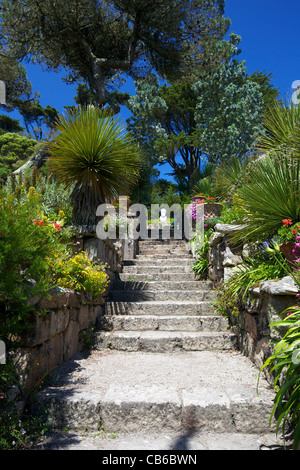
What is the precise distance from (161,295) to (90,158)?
2272mm

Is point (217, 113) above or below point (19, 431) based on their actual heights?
above

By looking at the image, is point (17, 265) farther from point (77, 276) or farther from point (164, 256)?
point (164, 256)

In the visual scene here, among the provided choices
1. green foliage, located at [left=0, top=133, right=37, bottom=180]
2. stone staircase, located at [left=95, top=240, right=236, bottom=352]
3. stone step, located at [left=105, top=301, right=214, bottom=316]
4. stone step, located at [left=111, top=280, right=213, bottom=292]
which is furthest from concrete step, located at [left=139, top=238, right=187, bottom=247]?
green foliage, located at [left=0, top=133, right=37, bottom=180]

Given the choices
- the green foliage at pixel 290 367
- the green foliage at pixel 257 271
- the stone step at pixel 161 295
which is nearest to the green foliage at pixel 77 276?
the stone step at pixel 161 295

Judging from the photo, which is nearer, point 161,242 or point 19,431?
point 19,431

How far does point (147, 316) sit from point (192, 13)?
998 cm

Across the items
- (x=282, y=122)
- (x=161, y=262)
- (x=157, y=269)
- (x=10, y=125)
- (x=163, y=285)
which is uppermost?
(x=10, y=125)

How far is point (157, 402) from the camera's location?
2275mm

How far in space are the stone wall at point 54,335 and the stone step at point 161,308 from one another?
19.5 inches

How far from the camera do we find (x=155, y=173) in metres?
14.6

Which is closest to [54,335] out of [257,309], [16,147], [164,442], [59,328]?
[59,328]

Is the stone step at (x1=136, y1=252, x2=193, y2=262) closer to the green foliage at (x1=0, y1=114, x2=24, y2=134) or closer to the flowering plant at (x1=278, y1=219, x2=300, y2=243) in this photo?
the flowering plant at (x1=278, y1=219, x2=300, y2=243)

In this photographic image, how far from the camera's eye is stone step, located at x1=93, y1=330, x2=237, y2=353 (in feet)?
11.5

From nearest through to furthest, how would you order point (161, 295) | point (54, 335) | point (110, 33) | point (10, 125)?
point (54, 335) → point (161, 295) → point (110, 33) → point (10, 125)
